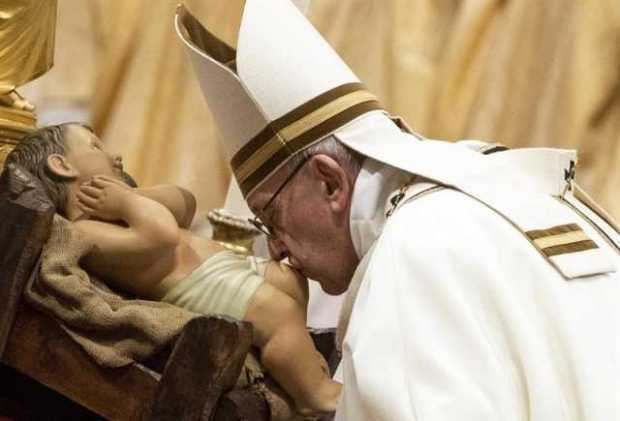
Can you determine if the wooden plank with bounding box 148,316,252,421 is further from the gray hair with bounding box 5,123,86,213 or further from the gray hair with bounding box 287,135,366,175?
the gray hair with bounding box 5,123,86,213

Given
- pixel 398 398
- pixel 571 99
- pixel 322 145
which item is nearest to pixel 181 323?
pixel 322 145

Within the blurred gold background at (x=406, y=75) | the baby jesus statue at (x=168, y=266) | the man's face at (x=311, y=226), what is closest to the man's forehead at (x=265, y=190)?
the man's face at (x=311, y=226)

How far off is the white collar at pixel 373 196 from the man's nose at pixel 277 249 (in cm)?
20

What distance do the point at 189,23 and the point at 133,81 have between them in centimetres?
186

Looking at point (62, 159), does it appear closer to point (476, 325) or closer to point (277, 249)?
point (277, 249)

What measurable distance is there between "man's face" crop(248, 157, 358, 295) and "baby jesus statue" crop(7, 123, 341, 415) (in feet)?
0.33

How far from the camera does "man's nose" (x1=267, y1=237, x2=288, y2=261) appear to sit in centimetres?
183

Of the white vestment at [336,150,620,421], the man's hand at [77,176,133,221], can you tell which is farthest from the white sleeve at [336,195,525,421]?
the man's hand at [77,176,133,221]

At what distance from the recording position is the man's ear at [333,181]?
168cm

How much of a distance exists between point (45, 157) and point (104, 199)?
15 cm

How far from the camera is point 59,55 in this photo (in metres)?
3.81

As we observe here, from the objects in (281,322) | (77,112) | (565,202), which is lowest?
(77,112)

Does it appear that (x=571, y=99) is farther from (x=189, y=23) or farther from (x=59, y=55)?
(x=59, y=55)

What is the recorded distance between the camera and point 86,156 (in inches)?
75.6
